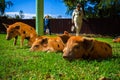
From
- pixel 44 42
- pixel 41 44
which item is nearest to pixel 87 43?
pixel 44 42

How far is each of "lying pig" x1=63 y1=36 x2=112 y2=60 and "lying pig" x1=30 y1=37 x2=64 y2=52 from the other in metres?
1.71

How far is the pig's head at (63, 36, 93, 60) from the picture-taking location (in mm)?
9852

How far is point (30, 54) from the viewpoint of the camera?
11984 mm

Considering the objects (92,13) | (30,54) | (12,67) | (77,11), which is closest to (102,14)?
(92,13)

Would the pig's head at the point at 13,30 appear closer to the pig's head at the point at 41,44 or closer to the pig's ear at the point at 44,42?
the pig's head at the point at 41,44

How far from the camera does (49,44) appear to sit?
12.3 m

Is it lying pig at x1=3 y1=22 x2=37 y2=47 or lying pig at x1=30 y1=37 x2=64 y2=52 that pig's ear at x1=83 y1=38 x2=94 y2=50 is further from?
lying pig at x1=3 y1=22 x2=37 y2=47

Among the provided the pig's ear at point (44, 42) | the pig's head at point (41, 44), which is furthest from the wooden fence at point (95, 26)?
the pig's ear at point (44, 42)

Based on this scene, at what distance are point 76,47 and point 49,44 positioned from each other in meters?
2.47

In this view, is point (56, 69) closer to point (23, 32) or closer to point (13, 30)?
point (23, 32)

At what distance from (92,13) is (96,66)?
37.6m

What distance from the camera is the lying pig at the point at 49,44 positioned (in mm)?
12258

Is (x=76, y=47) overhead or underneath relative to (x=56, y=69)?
overhead

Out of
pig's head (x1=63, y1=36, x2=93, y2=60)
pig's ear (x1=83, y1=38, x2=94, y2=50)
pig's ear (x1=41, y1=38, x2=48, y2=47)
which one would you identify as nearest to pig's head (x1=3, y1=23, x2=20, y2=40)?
pig's ear (x1=41, y1=38, x2=48, y2=47)
